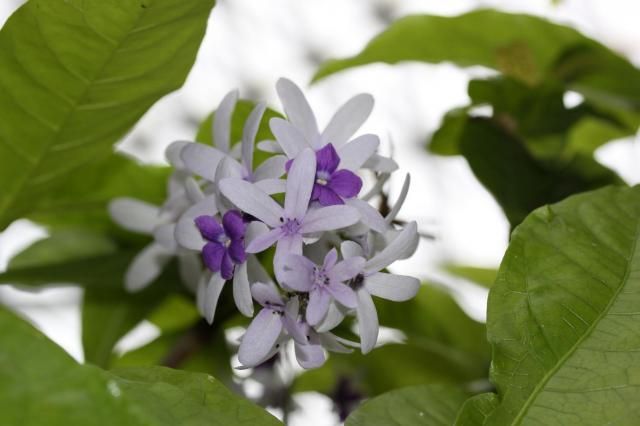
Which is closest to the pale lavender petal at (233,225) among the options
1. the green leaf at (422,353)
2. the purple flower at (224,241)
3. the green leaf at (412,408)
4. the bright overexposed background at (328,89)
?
the purple flower at (224,241)

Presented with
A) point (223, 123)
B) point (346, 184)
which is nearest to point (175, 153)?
point (223, 123)

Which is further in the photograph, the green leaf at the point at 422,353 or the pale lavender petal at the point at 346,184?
the green leaf at the point at 422,353

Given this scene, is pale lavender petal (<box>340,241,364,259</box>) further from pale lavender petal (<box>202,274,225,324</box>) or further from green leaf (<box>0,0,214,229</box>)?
green leaf (<box>0,0,214,229</box>)

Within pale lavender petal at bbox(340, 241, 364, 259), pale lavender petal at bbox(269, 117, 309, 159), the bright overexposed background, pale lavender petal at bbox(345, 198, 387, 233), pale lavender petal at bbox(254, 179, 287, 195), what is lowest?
the bright overexposed background

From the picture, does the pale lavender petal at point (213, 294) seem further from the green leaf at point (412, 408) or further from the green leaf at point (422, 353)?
the green leaf at point (422, 353)

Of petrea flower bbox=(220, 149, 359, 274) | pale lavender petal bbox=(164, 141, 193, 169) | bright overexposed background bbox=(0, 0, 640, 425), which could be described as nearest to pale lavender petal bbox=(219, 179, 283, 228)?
petrea flower bbox=(220, 149, 359, 274)

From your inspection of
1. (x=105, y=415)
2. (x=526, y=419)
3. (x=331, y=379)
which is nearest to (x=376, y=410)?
(x=526, y=419)
